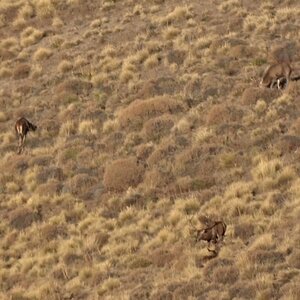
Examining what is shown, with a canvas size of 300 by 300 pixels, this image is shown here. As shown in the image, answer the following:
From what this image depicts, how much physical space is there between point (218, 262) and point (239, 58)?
51.0 feet

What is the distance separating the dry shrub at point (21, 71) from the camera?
3488 cm

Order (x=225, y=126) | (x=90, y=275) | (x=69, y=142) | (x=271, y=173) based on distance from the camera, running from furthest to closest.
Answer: (x=69, y=142) < (x=225, y=126) < (x=271, y=173) < (x=90, y=275)

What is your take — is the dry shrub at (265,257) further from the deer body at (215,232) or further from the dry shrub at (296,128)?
the dry shrub at (296,128)

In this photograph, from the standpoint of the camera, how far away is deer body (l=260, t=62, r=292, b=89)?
27.0m

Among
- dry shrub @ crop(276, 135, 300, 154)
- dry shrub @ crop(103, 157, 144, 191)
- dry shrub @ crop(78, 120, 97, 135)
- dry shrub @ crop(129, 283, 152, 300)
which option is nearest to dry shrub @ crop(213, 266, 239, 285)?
dry shrub @ crop(129, 283, 152, 300)

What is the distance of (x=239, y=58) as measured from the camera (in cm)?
3114

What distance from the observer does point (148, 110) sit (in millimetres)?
28062

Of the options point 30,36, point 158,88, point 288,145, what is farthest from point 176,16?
point 288,145

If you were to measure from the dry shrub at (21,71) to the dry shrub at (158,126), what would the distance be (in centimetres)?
980

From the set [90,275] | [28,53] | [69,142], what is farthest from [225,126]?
[28,53]

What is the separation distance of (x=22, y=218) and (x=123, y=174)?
333cm

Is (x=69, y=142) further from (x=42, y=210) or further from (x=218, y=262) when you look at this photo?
(x=218, y=262)

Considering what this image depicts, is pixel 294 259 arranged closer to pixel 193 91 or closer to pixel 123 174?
pixel 123 174

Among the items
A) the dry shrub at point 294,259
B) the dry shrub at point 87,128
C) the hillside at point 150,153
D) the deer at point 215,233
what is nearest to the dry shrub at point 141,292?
the hillside at point 150,153
